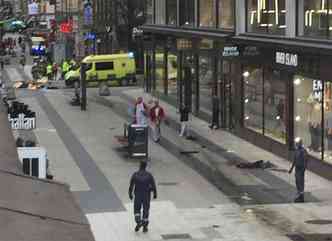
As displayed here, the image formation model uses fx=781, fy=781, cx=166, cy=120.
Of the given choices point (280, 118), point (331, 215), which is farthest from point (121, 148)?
point (331, 215)

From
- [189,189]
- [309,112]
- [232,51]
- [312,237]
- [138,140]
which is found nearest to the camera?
[312,237]

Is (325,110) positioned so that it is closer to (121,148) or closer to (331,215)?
(331,215)

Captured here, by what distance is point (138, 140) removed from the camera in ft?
80.8

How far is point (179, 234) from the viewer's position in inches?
588

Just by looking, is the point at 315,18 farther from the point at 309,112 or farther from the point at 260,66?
the point at 260,66

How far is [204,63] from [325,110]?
45.3 ft

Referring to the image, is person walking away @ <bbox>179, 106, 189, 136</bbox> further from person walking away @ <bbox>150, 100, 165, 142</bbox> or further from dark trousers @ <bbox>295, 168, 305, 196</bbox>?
dark trousers @ <bbox>295, 168, 305, 196</bbox>

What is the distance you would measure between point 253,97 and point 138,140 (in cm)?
578

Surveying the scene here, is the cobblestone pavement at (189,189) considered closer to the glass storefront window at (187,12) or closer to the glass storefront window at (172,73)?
the glass storefront window at (187,12)

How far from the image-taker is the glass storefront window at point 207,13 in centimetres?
3312

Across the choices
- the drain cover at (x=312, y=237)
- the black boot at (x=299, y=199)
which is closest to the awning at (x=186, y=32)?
the black boot at (x=299, y=199)

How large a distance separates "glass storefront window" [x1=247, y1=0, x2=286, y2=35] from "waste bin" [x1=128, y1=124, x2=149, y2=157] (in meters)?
5.42

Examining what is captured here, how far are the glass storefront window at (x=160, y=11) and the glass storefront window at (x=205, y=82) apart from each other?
909cm

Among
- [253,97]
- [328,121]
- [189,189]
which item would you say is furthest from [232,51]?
[189,189]
